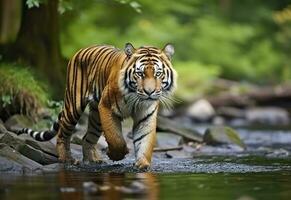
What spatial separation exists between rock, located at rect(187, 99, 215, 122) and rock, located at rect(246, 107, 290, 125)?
1.18 m

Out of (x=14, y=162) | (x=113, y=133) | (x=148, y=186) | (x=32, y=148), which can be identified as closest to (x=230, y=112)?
(x=32, y=148)

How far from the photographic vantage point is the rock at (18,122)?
14.4 meters

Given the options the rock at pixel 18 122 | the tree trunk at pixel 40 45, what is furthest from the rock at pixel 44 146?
the tree trunk at pixel 40 45

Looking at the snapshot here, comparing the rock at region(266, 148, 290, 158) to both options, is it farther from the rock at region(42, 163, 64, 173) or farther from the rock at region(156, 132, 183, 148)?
the rock at region(42, 163, 64, 173)

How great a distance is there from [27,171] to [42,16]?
705 cm

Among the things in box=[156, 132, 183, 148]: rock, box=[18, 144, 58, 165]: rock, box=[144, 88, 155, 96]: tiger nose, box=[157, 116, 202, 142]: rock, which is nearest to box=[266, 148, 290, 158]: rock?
box=[156, 132, 183, 148]: rock

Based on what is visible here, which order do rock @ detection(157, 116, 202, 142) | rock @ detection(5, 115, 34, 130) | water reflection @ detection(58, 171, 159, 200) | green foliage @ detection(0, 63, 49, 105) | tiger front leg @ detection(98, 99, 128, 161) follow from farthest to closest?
rock @ detection(157, 116, 202, 142) < green foliage @ detection(0, 63, 49, 105) < rock @ detection(5, 115, 34, 130) < tiger front leg @ detection(98, 99, 128, 161) < water reflection @ detection(58, 171, 159, 200)

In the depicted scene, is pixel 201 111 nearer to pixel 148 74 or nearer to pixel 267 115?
pixel 267 115

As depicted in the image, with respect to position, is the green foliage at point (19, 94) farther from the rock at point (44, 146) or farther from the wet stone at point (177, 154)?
the wet stone at point (177, 154)

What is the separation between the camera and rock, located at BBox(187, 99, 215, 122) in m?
27.2

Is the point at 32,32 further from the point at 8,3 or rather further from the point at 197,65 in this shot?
the point at 197,65

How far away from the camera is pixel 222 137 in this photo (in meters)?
16.4

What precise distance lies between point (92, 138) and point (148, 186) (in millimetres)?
3734

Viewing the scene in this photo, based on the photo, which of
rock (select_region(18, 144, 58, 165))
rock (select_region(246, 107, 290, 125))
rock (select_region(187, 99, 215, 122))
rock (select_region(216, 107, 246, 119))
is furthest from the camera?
rock (select_region(216, 107, 246, 119))
